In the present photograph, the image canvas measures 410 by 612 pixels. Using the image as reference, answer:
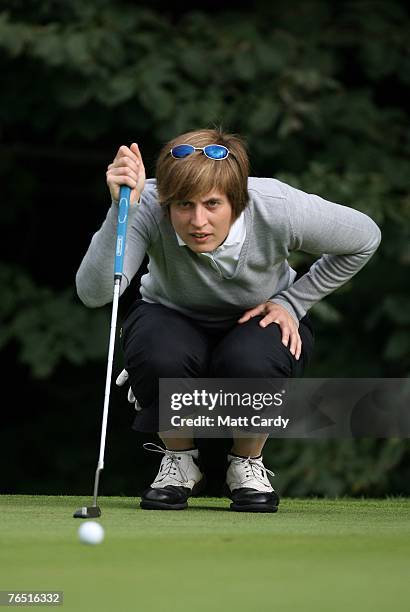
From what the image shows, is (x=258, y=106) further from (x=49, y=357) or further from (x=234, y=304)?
(x=234, y=304)

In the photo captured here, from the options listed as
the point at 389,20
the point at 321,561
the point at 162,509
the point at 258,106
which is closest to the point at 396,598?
the point at 321,561

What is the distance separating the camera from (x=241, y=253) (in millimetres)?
3090

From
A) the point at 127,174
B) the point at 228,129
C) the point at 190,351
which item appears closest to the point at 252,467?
the point at 190,351

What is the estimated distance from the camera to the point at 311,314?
5.53 meters

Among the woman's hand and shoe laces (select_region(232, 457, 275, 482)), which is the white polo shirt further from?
shoe laces (select_region(232, 457, 275, 482))

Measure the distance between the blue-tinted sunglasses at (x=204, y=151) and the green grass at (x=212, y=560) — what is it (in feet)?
2.67

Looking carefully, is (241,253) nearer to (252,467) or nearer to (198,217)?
(198,217)

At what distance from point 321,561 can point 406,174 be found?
386 cm

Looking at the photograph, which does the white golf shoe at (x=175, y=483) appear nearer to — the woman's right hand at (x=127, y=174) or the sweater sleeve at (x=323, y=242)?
the sweater sleeve at (x=323, y=242)

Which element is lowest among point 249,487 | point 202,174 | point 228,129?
point 249,487

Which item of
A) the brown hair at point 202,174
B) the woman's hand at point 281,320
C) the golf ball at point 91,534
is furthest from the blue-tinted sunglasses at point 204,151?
the golf ball at point 91,534

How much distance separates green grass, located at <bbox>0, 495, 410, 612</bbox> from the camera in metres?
1.86

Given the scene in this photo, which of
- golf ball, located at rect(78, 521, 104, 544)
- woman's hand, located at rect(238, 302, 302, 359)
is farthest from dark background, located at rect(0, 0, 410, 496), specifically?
golf ball, located at rect(78, 521, 104, 544)

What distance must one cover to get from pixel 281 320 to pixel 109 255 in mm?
447
